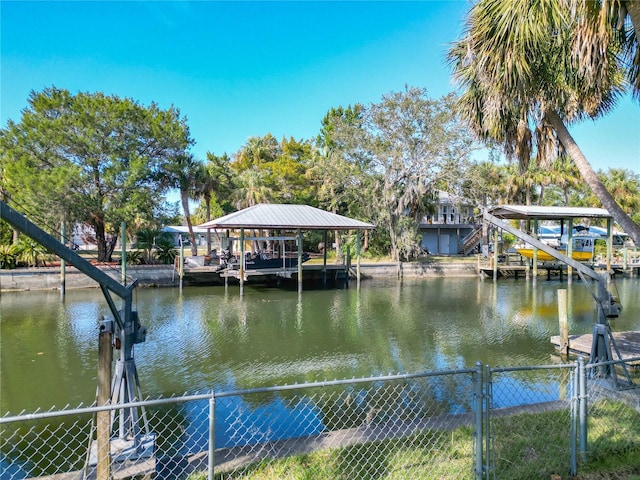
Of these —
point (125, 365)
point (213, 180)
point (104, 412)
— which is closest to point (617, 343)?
point (125, 365)

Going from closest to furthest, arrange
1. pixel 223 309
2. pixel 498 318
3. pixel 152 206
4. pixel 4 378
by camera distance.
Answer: pixel 4 378, pixel 498 318, pixel 223 309, pixel 152 206

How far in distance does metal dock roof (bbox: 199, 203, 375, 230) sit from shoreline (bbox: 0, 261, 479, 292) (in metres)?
3.89

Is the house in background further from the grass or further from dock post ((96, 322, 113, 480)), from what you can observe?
dock post ((96, 322, 113, 480))

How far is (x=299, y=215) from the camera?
22547 millimetres

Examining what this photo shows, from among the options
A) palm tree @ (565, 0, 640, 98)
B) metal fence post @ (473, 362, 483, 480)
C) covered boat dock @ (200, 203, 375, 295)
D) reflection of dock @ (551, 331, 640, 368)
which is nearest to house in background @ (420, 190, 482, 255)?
covered boat dock @ (200, 203, 375, 295)

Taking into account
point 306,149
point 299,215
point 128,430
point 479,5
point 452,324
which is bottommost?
point 452,324

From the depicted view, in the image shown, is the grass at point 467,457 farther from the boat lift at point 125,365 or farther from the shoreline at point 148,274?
the shoreline at point 148,274

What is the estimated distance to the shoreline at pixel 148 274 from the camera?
65.3ft

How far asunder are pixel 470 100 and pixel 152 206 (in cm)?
2217

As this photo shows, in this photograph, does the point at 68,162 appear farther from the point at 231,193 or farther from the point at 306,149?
the point at 306,149

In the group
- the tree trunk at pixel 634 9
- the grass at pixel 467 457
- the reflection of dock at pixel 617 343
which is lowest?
the reflection of dock at pixel 617 343

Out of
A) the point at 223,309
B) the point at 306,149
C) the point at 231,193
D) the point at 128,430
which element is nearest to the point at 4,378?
the point at 128,430

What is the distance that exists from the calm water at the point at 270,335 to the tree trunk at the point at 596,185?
13.6ft

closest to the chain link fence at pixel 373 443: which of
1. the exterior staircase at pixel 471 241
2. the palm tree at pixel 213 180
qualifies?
the palm tree at pixel 213 180
